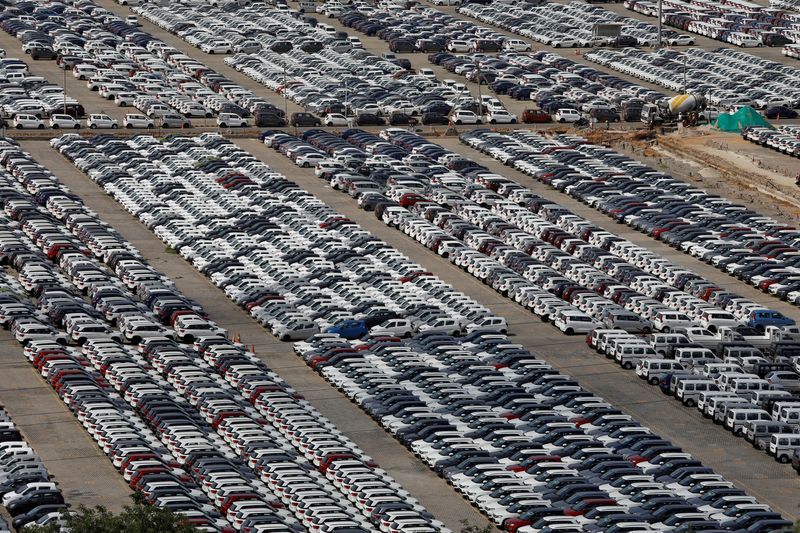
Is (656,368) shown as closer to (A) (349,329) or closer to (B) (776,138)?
(A) (349,329)

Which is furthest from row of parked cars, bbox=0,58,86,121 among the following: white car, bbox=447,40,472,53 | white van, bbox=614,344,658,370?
white van, bbox=614,344,658,370

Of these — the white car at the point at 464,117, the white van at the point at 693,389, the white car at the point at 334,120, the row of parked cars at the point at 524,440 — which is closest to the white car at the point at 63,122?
the white car at the point at 334,120

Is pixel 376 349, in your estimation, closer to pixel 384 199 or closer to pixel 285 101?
pixel 384 199

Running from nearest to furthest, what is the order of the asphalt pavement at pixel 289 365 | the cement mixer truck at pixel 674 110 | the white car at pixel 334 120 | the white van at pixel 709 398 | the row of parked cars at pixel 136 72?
1. the asphalt pavement at pixel 289 365
2. the white van at pixel 709 398
3. the white car at pixel 334 120
4. the row of parked cars at pixel 136 72
5. the cement mixer truck at pixel 674 110

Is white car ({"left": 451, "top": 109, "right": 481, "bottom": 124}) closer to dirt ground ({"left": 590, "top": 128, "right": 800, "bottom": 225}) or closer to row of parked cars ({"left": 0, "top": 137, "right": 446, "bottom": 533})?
dirt ground ({"left": 590, "top": 128, "right": 800, "bottom": 225})

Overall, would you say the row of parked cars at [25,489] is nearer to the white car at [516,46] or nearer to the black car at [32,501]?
the black car at [32,501]

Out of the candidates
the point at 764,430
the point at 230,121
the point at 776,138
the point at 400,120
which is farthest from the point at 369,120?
the point at 764,430

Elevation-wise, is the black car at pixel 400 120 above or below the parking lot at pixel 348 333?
below
